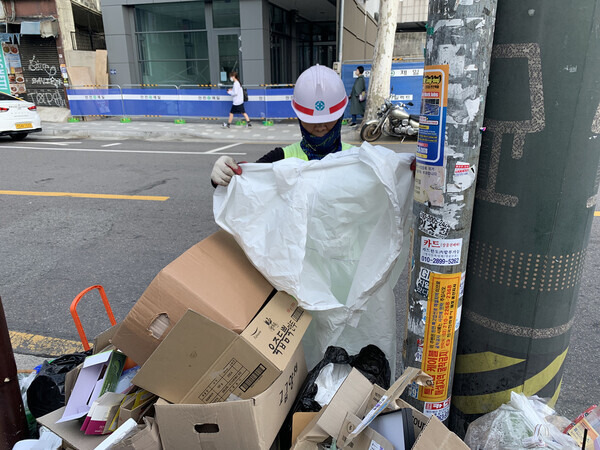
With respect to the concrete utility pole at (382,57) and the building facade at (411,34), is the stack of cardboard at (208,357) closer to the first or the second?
the concrete utility pole at (382,57)

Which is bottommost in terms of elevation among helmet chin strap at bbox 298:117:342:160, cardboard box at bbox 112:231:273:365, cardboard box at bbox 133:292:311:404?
cardboard box at bbox 133:292:311:404

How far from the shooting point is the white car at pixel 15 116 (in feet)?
37.6

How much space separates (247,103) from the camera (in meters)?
15.1

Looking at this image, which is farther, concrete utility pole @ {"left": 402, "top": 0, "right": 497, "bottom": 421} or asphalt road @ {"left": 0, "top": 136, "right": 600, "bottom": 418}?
asphalt road @ {"left": 0, "top": 136, "right": 600, "bottom": 418}

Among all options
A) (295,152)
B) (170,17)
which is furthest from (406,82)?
(295,152)

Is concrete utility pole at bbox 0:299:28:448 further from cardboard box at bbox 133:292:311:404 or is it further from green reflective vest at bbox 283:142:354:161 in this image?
green reflective vest at bbox 283:142:354:161

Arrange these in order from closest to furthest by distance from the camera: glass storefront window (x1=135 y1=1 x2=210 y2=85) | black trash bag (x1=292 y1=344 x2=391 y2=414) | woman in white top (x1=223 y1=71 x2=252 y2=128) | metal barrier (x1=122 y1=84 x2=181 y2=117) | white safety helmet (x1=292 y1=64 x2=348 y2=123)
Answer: black trash bag (x1=292 y1=344 x2=391 y2=414) → white safety helmet (x1=292 y1=64 x2=348 y2=123) → woman in white top (x1=223 y1=71 x2=252 y2=128) → metal barrier (x1=122 y1=84 x2=181 y2=117) → glass storefront window (x1=135 y1=1 x2=210 y2=85)

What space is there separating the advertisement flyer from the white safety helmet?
2.29 feet

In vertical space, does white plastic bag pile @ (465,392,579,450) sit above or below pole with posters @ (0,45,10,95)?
below

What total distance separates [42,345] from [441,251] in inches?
114

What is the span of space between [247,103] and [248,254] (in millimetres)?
13920

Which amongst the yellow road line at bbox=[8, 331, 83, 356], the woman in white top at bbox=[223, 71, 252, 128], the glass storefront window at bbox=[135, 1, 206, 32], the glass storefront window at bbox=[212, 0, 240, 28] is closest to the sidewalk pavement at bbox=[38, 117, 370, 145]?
the woman in white top at bbox=[223, 71, 252, 128]

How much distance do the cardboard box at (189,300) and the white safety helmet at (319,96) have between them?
830 millimetres

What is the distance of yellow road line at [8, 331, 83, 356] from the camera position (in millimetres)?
3100
